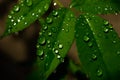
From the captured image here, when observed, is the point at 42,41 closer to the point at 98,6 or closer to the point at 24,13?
the point at 24,13

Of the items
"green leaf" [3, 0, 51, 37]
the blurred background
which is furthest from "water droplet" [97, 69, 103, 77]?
the blurred background

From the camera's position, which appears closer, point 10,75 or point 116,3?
point 116,3

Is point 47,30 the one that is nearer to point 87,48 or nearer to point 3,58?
point 87,48

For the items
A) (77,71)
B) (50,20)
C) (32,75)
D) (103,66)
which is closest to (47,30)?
(50,20)

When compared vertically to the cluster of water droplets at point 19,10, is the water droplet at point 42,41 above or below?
below

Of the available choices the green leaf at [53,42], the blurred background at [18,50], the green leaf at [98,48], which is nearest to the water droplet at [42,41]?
the green leaf at [53,42]

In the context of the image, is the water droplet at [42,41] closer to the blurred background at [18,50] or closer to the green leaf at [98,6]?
the green leaf at [98,6]

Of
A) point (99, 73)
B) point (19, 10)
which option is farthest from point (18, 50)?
point (99, 73)
